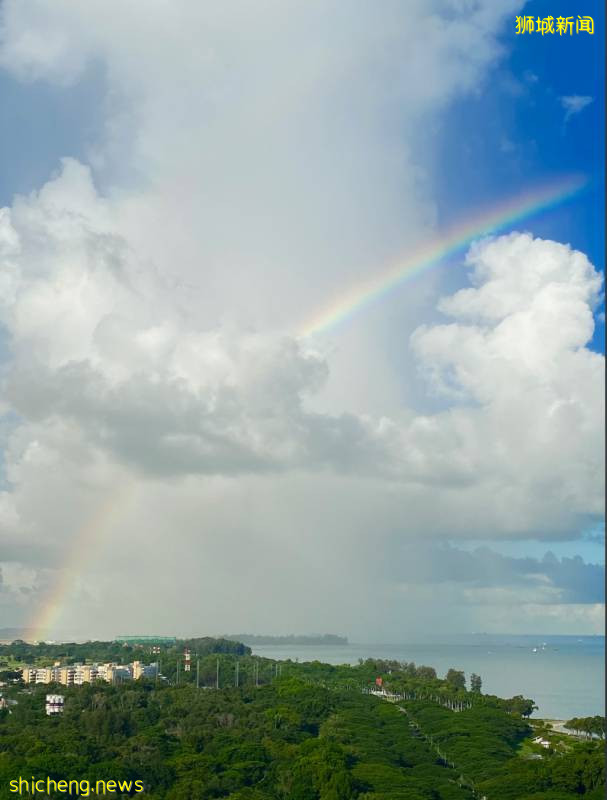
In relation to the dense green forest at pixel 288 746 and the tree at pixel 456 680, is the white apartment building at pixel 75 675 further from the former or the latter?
→ the tree at pixel 456 680

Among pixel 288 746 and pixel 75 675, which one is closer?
pixel 288 746

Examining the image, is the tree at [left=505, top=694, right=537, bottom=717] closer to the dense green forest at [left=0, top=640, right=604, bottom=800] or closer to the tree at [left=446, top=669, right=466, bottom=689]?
the dense green forest at [left=0, top=640, right=604, bottom=800]

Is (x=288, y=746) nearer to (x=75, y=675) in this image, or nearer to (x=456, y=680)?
(x=456, y=680)

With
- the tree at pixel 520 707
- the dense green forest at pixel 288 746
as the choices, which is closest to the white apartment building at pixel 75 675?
the dense green forest at pixel 288 746

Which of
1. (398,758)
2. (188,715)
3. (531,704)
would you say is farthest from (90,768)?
(531,704)

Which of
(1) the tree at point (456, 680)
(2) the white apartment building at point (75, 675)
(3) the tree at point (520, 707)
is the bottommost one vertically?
(2) the white apartment building at point (75, 675)

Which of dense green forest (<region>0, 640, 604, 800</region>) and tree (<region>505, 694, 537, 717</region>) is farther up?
dense green forest (<region>0, 640, 604, 800</region>)

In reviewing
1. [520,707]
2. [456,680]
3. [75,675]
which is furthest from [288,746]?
[75,675]

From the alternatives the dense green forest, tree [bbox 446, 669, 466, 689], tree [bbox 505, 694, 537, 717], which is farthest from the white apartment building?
tree [bbox 505, 694, 537, 717]

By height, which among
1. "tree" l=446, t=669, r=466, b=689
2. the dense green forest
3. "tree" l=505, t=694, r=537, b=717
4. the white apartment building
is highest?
the dense green forest

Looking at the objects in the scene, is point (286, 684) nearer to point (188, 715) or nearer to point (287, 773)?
point (188, 715)
